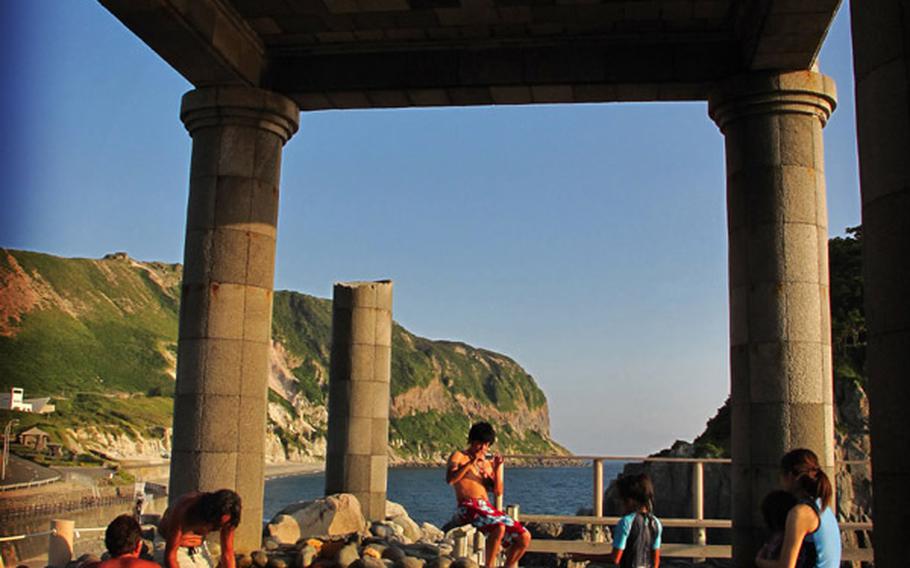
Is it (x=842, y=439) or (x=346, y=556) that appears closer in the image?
(x=346, y=556)

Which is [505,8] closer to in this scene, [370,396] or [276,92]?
[276,92]

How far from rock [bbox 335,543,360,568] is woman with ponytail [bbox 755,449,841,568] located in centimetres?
825

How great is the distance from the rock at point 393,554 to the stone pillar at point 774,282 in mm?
4859

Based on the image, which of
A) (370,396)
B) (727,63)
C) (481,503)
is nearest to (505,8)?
(727,63)

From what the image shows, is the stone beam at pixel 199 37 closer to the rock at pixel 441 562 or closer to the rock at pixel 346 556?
the rock at pixel 346 556

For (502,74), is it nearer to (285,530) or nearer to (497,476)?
(497,476)

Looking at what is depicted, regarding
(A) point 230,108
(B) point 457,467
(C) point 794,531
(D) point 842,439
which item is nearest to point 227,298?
(A) point 230,108

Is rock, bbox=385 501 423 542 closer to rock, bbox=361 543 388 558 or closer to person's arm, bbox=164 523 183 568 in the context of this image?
rock, bbox=361 543 388 558

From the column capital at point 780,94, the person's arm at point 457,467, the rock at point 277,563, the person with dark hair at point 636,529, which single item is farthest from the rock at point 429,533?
the person with dark hair at point 636,529

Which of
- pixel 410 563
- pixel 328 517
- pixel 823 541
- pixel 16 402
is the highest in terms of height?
pixel 16 402

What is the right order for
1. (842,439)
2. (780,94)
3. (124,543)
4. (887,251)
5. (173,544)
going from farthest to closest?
1. (842,439)
2. (780,94)
3. (173,544)
4. (124,543)
5. (887,251)

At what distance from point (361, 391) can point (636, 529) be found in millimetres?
15268

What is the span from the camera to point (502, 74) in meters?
14.6

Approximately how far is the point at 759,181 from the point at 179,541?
9.10 m
